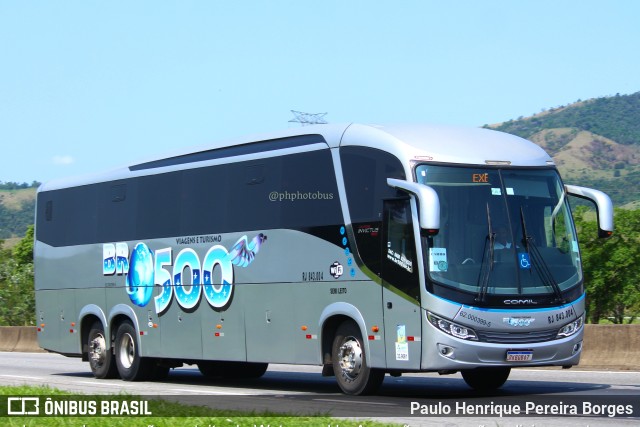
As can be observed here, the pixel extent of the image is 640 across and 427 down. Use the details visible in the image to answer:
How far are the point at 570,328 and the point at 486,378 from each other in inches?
84.3

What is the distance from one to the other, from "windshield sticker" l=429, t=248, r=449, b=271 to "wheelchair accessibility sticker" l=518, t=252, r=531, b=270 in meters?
1.04

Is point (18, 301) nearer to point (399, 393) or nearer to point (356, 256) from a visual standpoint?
A: point (399, 393)

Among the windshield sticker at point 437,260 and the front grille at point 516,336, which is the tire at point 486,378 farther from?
the windshield sticker at point 437,260

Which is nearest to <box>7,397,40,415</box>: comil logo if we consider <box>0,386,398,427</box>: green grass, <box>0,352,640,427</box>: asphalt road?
<box>0,386,398,427</box>: green grass

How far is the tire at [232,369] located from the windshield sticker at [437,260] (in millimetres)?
7627

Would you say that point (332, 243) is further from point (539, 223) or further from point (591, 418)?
point (591, 418)

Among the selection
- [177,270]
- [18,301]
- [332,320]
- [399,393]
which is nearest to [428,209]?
[332,320]

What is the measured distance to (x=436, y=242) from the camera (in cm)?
1573

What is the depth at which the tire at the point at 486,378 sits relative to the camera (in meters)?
17.9

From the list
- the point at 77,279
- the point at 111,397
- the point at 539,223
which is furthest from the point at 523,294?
the point at 77,279

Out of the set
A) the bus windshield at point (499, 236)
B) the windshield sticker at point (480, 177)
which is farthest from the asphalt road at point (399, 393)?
the windshield sticker at point (480, 177)

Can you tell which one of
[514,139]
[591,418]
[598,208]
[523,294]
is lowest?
[591,418]

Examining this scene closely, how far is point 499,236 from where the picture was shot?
1593 cm

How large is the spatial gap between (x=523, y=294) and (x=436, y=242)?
1359mm
